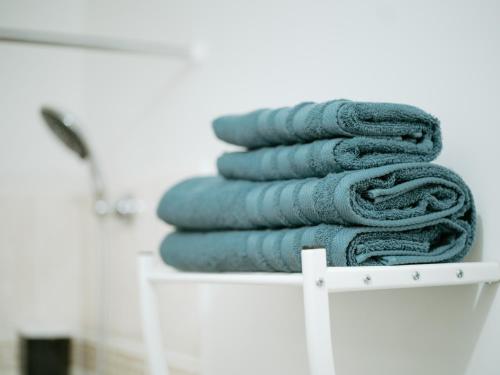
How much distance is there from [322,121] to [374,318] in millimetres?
371

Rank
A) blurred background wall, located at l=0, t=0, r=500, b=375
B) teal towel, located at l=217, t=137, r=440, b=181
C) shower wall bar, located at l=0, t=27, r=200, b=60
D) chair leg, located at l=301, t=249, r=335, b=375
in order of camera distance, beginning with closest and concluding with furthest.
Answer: chair leg, located at l=301, t=249, r=335, b=375 < teal towel, located at l=217, t=137, r=440, b=181 < blurred background wall, located at l=0, t=0, r=500, b=375 < shower wall bar, located at l=0, t=27, r=200, b=60

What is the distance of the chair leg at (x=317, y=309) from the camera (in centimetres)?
73

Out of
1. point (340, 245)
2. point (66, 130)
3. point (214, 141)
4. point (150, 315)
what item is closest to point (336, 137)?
point (340, 245)

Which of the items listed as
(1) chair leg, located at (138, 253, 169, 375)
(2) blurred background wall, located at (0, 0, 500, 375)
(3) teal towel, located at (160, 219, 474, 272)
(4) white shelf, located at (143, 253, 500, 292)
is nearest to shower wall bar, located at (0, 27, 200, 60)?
(2) blurred background wall, located at (0, 0, 500, 375)

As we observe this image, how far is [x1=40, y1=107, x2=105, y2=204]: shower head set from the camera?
172 centimetres

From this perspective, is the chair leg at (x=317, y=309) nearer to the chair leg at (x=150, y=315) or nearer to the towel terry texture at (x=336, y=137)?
the towel terry texture at (x=336, y=137)

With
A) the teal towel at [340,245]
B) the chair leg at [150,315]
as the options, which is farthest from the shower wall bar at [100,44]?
the teal towel at [340,245]

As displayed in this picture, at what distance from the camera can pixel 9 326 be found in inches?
82.3

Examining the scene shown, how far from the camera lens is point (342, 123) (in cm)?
83

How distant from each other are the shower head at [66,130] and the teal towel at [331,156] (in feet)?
2.89

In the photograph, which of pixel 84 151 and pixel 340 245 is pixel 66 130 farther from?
pixel 340 245

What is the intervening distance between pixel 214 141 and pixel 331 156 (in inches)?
29.5

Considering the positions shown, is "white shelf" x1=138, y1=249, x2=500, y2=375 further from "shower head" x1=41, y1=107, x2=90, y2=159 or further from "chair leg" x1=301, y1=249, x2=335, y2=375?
"shower head" x1=41, y1=107, x2=90, y2=159

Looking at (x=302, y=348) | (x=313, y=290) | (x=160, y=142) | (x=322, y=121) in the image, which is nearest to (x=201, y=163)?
(x=160, y=142)
